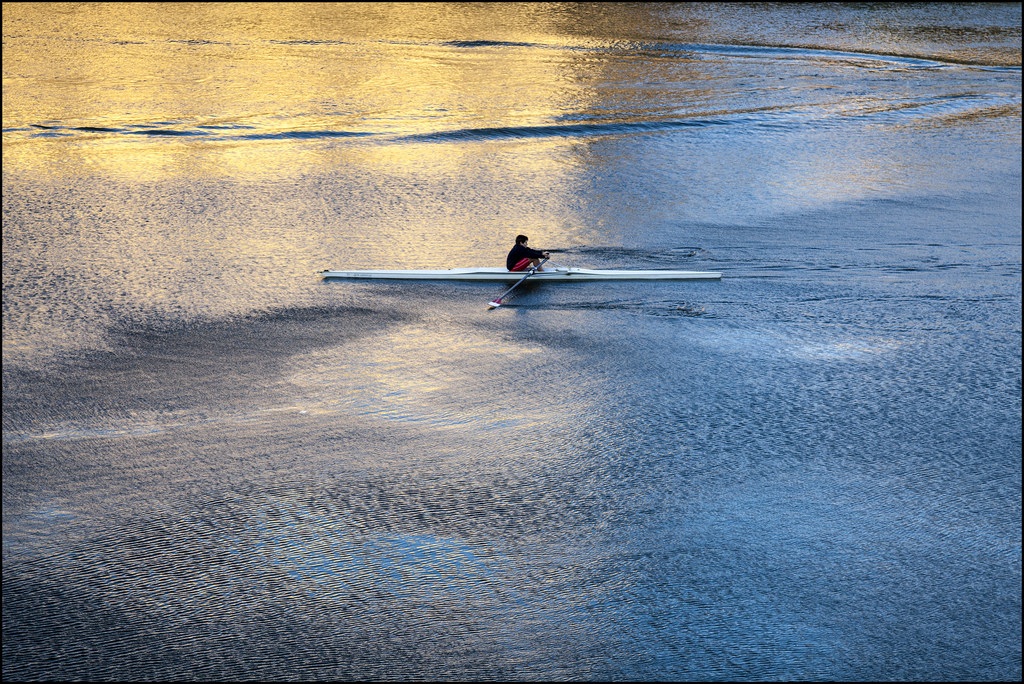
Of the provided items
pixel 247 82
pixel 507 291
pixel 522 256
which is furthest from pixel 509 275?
pixel 247 82

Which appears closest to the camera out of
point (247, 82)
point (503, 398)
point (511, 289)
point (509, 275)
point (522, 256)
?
point (503, 398)

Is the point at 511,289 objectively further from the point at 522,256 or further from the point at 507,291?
the point at 522,256

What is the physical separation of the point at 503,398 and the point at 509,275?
197 inches

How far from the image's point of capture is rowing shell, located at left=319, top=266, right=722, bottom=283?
1864 cm

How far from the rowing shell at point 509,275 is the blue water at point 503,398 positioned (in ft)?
1.04

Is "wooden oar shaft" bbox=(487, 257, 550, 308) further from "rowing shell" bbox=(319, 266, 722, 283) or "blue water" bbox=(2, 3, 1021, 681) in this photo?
"blue water" bbox=(2, 3, 1021, 681)

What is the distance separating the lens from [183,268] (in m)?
18.9

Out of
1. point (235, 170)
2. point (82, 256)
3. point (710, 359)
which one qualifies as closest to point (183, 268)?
point (82, 256)

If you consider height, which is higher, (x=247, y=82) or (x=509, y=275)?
(x=247, y=82)

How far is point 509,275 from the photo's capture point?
18734mm

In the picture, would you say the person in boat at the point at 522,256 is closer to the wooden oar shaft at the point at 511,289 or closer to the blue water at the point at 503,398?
the wooden oar shaft at the point at 511,289

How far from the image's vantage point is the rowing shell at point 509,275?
734 inches

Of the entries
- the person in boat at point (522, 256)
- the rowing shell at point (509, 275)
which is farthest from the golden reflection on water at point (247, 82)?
the person in boat at point (522, 256)

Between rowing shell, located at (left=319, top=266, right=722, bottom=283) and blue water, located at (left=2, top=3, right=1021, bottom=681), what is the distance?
0.32 m
